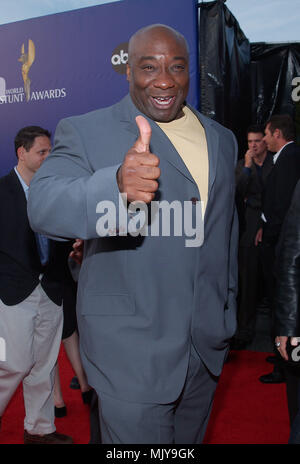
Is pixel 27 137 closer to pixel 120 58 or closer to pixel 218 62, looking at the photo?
pixel 120 58

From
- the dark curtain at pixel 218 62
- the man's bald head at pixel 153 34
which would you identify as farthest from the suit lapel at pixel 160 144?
the dark curtain at pixel 218 62

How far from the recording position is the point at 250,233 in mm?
4645

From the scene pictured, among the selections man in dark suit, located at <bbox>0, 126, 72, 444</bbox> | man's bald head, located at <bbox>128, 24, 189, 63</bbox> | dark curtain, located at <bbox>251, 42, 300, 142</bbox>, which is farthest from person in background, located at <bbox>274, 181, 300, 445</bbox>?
dark curtain, located at <bbox>251, 42, 300, 142</bbox>

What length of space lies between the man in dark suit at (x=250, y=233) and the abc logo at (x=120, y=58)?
53.2 inches

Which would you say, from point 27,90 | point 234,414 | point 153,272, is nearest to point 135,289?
point 153,272

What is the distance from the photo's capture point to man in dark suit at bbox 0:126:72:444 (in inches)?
97.3

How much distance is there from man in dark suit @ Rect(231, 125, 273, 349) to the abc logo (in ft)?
4.43

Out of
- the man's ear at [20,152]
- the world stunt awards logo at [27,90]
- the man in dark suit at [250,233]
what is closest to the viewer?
the man's ear at [20,152]

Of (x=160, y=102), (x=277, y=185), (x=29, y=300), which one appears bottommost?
(x=29, y=300)

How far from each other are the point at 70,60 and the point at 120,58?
0.56m

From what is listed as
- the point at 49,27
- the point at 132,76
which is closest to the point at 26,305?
the point at 132,76

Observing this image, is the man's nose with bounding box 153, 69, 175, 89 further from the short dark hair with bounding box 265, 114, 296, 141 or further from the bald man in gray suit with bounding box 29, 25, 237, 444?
the short dark hair with bounding box 265, 114, 296, 141

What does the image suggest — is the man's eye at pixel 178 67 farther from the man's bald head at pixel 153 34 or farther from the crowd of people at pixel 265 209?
the crowd of people at pixel 265 209

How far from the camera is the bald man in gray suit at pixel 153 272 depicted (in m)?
1.34
